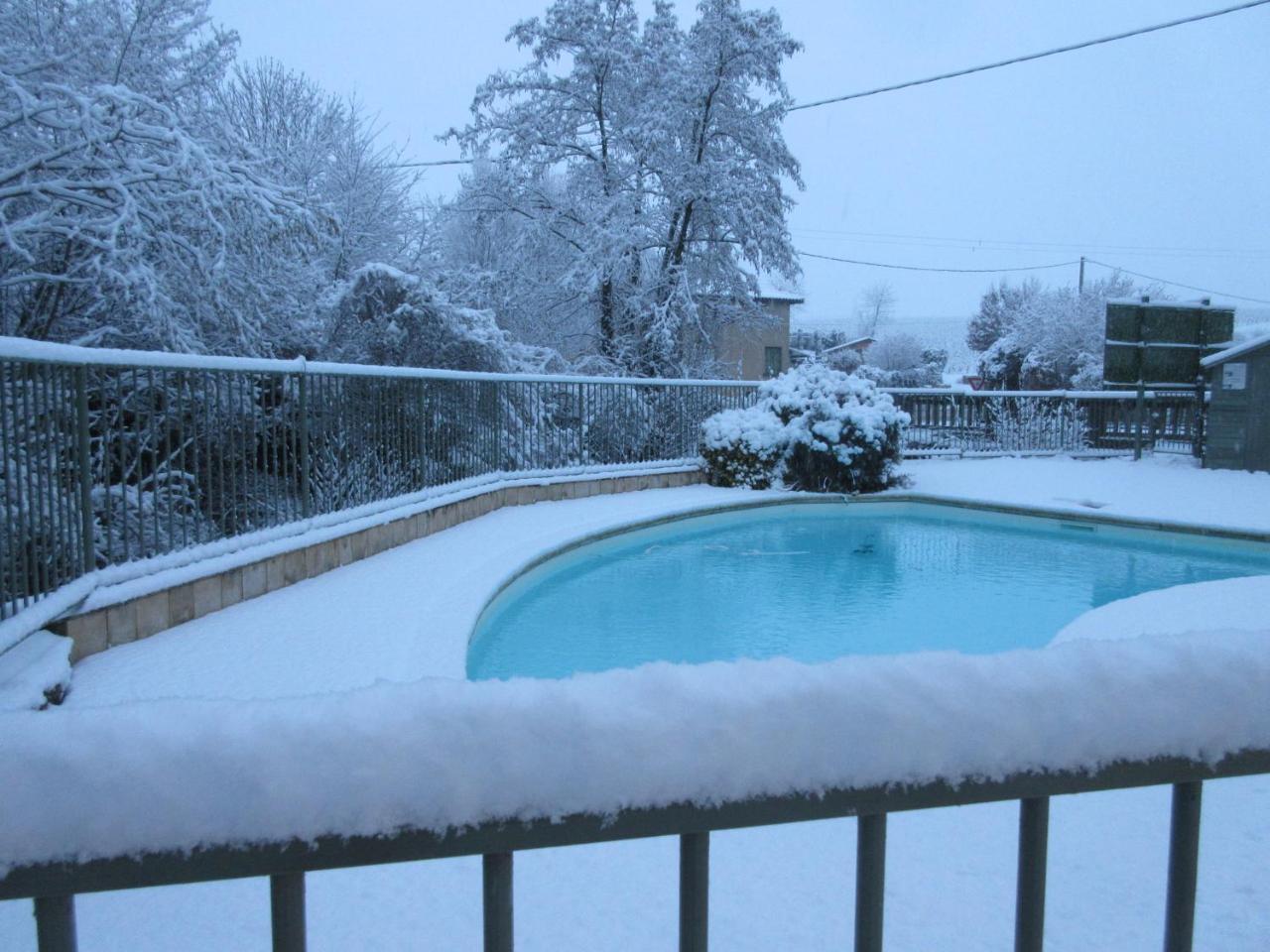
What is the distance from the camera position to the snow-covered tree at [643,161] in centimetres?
1922

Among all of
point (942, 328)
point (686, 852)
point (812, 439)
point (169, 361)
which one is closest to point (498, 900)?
point (686, 852)

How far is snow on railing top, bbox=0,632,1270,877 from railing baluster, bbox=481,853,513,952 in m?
0.08

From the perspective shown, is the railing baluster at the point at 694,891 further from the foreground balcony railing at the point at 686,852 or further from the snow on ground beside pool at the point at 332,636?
the snow on ground beside pool at the point at 332,636

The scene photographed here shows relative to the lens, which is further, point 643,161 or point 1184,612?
point 643,161

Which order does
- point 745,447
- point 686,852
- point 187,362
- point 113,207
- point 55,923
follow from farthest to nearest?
1. point 745,447
2. point 113,207
3. point 187,362
4. point 686,852
5. point 55,923

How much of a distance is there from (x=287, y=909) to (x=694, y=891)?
14.6 inches

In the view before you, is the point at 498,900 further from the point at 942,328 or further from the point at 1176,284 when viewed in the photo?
the point at 942,328

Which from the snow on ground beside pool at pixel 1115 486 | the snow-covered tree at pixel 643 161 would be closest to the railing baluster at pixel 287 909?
the snow on ground beside pool at pixel 1115 486

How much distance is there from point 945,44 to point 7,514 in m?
20.7

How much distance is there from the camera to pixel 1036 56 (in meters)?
16.2

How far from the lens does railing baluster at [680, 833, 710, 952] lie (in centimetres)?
87

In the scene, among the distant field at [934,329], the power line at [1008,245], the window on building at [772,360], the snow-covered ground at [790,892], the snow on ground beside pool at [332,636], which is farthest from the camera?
the distant field at [934,329]

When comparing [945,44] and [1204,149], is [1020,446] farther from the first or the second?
[1204,149]

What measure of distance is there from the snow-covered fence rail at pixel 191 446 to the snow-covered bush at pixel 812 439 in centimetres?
472
